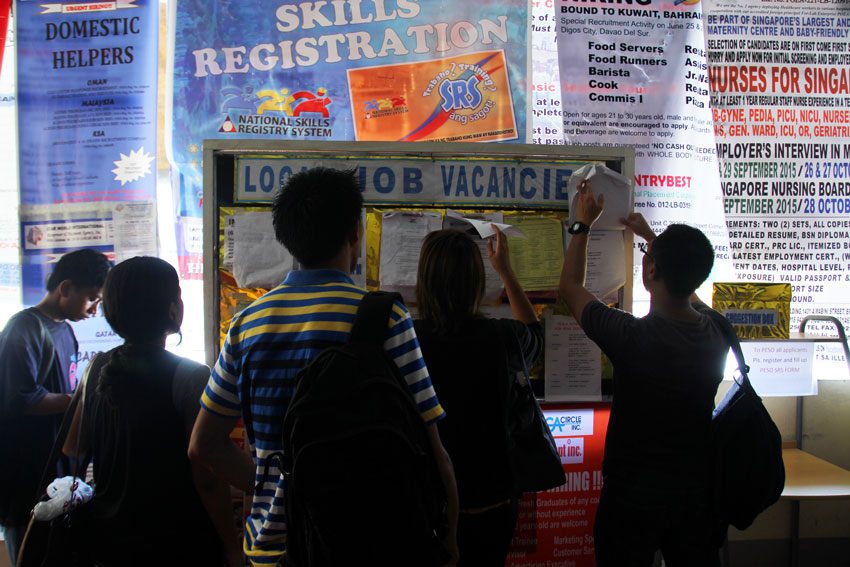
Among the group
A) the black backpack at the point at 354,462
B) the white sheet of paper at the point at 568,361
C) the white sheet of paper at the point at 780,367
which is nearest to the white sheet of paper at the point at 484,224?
the white sheet of paper at the point at 568,361

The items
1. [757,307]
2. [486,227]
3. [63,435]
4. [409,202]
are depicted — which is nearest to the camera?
[63,435]

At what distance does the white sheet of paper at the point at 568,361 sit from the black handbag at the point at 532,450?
17.6 inches

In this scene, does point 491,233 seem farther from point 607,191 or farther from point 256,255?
point 256,255

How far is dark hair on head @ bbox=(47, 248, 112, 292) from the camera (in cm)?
206

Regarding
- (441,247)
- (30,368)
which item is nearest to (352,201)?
(441,247)

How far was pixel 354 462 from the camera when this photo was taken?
979 mm

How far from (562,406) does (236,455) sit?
1.31 metres

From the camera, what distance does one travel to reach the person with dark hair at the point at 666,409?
1.59 meters

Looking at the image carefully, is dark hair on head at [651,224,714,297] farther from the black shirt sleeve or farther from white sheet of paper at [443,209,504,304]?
the black shirt sleeve

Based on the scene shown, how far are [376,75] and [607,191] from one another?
4.47 feet

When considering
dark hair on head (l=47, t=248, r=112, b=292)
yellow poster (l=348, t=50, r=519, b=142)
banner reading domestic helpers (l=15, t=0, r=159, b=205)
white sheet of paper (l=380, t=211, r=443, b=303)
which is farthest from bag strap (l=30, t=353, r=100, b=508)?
yellow poster (l=348, t=50, r=519, b=142)

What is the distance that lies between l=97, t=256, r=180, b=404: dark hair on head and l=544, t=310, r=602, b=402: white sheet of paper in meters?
1.38

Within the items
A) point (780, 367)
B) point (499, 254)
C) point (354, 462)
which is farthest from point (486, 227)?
point (780, 367)

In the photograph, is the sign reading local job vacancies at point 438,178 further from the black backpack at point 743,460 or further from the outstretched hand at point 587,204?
the black backpack at point 743,460
